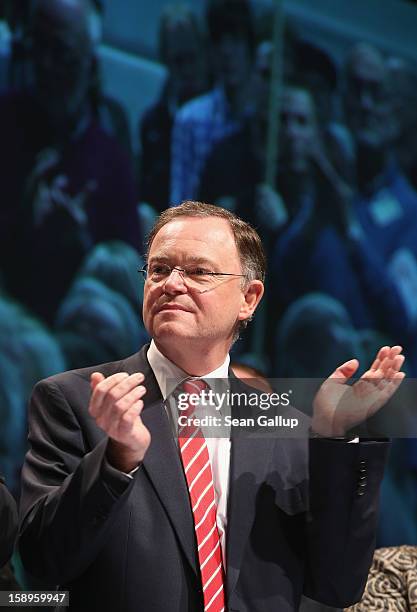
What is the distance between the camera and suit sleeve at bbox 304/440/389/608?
7.00 feet

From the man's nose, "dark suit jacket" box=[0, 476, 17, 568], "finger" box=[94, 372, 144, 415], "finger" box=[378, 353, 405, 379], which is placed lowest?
"dark suit jacket" box=[0, 476, 17, 568]

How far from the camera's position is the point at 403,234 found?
18.4ft

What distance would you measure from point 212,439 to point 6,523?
53 cm

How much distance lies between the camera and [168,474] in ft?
6.90

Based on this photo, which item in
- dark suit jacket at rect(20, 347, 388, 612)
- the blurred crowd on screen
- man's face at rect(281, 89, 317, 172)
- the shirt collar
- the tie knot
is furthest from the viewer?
man's face at rect(281, 89, 317, 172)

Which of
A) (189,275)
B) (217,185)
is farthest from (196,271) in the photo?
(217,185)

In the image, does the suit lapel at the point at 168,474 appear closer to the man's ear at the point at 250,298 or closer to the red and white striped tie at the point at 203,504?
the red and white striped tie at the point at 203,504

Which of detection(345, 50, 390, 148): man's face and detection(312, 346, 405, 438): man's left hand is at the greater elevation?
detection(312, 346, 405, 438): man's left hand

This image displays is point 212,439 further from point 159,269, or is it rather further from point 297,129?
point 297,129

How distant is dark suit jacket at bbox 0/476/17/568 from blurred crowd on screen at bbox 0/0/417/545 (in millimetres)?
2207

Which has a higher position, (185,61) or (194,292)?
(194,292)

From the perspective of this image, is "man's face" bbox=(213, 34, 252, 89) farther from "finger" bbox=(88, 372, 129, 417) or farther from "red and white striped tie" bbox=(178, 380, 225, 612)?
"finger" bbox=(88, 372, 129, 417)

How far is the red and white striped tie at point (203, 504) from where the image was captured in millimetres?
2062

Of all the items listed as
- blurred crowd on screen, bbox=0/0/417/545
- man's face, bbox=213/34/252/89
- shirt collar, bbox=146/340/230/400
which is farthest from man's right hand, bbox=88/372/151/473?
man's face, bbox=213/34/252/89
